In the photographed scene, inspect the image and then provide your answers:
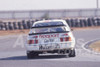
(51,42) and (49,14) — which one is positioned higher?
(51,42)

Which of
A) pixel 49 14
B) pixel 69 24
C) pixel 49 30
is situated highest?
pixel 49 30

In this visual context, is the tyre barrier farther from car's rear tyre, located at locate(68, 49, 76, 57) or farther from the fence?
car's rear tyre, located at locate(68, 49, 76, 57)

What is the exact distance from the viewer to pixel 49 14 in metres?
68.5

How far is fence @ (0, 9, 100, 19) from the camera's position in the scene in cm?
6712

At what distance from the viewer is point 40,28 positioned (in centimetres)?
1688

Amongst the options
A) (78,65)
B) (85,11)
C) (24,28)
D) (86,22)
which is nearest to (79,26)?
(86,22)

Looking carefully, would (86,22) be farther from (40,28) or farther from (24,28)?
(40,28)

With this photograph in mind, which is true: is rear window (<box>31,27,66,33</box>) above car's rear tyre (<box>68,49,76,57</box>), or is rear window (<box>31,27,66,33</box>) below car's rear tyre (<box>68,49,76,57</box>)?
above

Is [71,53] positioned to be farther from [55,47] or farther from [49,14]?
[49,14]

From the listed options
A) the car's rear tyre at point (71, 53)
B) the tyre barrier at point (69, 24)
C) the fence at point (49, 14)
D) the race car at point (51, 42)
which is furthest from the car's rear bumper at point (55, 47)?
the fence at point (49, 14)

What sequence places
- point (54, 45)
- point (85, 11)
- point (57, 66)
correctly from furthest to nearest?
point (85, 11)
point (54, 45)
point (57, 66)

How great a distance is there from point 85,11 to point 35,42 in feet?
170

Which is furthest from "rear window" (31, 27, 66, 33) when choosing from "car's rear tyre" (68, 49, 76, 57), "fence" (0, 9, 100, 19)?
"fence" (0, 9, 100, 19)

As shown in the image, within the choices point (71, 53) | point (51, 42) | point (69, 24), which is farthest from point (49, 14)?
point (51, 42)
